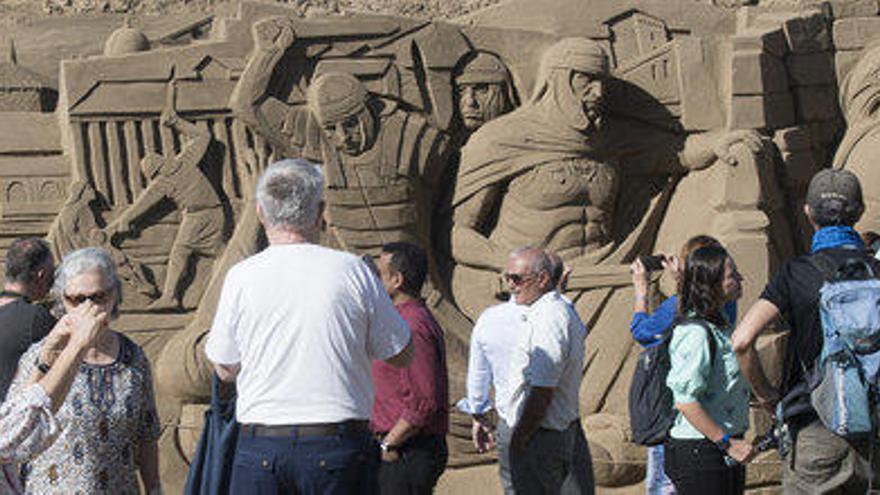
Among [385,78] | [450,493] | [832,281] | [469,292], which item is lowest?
[450,493]

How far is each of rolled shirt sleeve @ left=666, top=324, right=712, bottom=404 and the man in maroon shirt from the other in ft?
2.80

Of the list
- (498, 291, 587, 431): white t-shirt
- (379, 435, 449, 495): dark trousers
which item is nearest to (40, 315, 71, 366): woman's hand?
(379, 435, 449, 495): dark trousers

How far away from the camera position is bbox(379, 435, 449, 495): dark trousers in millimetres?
5324

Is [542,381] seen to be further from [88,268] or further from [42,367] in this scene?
[42,367]

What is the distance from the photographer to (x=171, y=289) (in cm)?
836

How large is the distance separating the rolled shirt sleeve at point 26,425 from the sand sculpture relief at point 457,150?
4.19m

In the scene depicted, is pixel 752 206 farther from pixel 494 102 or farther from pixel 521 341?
pixel 521 341

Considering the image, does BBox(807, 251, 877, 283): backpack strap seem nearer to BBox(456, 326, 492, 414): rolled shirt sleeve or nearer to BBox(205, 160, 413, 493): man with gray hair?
BBox(456, 326, 492, 414): rolled shirt sleeve

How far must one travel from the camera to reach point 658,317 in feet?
17.3

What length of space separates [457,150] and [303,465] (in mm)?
5046

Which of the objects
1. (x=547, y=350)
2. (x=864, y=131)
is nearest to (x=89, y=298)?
(x=547, y=350)

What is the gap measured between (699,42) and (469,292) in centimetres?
202

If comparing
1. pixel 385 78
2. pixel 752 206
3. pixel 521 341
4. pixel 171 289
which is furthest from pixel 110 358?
pixel 752 206

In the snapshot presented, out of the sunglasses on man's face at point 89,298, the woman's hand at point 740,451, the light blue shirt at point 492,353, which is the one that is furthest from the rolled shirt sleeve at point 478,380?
the sunglasses on man's face at point 89,298
